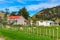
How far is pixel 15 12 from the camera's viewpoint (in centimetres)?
14438

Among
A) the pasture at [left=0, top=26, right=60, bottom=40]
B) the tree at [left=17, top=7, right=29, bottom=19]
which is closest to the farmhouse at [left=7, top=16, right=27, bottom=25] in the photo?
the tree at [left=17, top=7, right=29, bottom=19]

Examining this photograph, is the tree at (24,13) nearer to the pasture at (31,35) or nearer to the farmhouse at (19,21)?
the farmhouse at (19,21)

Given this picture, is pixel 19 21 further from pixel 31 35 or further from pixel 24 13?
pixel 31 35

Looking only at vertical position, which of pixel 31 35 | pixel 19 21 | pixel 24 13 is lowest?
pixel 19 21

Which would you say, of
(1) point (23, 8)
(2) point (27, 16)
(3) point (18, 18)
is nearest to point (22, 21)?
(3) point (18, 18)

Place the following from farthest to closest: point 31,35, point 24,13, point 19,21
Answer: point 24,13, point 19,21, point 31,35

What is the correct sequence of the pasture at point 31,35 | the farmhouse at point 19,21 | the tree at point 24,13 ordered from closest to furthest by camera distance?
the pasture at point 31,35
the farmhouse at point 19,21
the tree at point 24,13

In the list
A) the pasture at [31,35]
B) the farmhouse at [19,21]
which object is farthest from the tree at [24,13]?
the pasture at [31,35]

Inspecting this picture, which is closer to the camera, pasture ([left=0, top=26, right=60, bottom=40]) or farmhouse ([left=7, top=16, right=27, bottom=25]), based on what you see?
pasture ([left=0, top=26, right=60, bottom=40])

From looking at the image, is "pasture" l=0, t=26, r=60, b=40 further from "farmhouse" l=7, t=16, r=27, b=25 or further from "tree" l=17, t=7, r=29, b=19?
"tree" l=17, t=7, r=29, b=19

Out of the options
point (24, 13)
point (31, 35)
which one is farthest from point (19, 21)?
point (31, 35)

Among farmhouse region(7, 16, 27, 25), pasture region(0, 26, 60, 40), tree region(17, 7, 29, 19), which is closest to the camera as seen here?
pasture region(0, 26, 60, 40)

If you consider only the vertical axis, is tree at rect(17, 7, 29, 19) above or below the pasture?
above

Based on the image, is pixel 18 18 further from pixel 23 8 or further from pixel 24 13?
pixel 23 8
